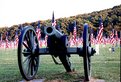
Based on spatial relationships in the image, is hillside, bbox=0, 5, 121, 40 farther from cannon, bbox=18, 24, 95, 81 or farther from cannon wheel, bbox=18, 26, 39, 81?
cannon, bbox=18, 24, 95, 81

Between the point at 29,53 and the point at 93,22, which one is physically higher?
the point at 93,22

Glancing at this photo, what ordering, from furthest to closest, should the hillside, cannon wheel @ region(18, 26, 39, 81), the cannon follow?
the hillside
cannon wheel @ region(18, 26, 39, 81)
the cannon

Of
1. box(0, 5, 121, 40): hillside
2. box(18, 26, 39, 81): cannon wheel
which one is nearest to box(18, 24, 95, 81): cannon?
box(18, 26, 39, 81): cannon wheel

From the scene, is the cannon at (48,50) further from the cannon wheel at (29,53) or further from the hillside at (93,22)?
the hillside at (93,22)

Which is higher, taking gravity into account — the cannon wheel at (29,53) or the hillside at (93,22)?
the hillside at (93,22)

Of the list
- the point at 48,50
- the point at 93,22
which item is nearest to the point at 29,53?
the point at 48,50

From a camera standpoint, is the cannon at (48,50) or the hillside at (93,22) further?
the hillside at (93,22)

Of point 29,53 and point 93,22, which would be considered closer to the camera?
point 29,53

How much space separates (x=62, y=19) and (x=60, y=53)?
96519 mm

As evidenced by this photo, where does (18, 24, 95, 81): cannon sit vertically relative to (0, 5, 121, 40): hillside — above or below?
below

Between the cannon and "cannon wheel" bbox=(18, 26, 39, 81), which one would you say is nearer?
the cannon

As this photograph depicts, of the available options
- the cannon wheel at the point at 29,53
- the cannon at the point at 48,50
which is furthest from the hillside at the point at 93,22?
the cannon at the point at 48,50

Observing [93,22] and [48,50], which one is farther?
[93,22]

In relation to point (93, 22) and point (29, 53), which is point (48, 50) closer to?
point (29, 53)
